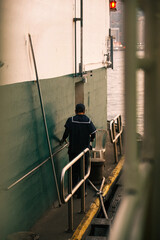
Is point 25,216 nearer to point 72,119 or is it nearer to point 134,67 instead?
point 72,119

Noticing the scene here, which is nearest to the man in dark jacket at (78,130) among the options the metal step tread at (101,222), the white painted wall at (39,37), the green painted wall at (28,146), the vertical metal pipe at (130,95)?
the green painted wall at (28,146)

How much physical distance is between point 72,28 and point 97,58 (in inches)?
103

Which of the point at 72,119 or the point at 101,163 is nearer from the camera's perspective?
the point at 72,119

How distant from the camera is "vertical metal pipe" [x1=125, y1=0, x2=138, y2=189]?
58.7 inches

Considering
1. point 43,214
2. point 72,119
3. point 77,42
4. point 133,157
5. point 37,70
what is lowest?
point 43,214

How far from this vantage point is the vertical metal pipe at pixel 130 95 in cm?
149

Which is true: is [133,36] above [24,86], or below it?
above

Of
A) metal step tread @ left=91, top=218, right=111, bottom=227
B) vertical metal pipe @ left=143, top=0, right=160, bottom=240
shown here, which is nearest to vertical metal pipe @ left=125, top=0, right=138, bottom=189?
vertical metal pipe @ left=143, top=0, right=160, bottom=240

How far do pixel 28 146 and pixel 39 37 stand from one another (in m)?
1.65

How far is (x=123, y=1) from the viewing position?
152 centimetres

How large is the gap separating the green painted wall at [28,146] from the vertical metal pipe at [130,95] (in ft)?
10.9

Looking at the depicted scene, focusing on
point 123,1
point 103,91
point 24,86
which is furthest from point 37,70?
point 103,91

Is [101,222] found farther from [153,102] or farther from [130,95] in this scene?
[130,95]

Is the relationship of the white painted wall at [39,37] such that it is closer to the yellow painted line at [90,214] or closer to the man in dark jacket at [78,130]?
the man in dark jacket at [78,130]
